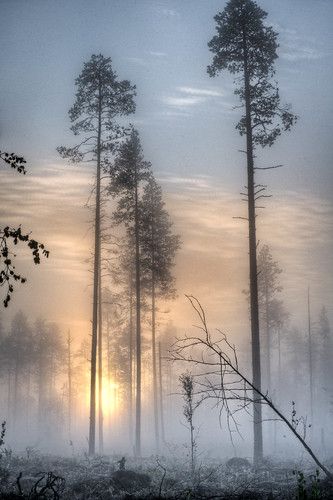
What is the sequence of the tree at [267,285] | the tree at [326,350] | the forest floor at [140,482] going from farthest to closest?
the tree at [326,350] → the tree at [267,285] → the forest floor at [140,482]

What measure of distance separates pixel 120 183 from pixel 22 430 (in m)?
52.0

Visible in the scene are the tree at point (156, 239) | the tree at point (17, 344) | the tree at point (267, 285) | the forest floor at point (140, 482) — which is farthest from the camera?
the tree at point (17, 344)

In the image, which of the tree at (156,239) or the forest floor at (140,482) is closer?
the forest floor at (140,482)

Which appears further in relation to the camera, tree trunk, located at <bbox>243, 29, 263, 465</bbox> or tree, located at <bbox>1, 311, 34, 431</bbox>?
tree, located at <bbox>1, 311, 34, 431</bbox>

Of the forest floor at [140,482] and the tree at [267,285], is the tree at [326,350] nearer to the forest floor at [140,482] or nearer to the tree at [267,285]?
the tree at [267,285]

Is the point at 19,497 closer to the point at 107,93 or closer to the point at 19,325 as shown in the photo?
the point at 107,93

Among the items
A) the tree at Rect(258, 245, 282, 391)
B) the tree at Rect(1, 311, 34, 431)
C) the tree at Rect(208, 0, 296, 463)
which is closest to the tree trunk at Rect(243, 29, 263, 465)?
the tree at Rect(208, 0, 296, 463)

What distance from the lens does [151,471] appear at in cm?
1151

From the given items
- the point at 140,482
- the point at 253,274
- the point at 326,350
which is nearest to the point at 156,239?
the point at 253,274

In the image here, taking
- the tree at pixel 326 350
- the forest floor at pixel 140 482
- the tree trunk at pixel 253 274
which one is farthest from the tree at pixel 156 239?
the tree at pixel 326 350

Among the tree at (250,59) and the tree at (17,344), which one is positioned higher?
the tree at (250,59)

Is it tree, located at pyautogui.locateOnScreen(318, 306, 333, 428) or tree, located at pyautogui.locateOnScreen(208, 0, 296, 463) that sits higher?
tree, located at pyautogui.locateOnScreen(208, 0, 296, 463)

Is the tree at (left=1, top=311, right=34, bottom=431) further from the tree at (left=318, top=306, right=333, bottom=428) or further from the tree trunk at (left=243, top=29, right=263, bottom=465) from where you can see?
the tree trunk at (left=243, top=29, right=263, bottom=465)

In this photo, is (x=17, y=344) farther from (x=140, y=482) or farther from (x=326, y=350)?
(x=140, y=482)
